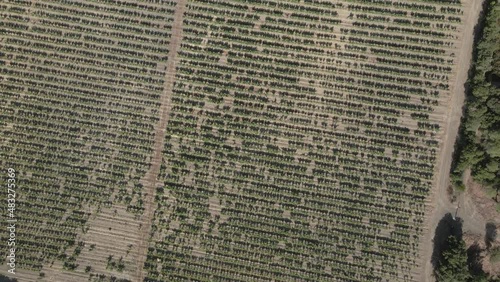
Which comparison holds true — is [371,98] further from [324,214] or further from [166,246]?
[166,246]

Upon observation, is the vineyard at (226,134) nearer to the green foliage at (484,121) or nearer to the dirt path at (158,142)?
the dirt path at (158,142)

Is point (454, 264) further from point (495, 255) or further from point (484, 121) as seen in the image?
point (484, 121)

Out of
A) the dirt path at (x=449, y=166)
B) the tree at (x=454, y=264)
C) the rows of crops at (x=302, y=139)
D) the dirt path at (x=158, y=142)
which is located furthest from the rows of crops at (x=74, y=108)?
the tree at (x=454, y=264)

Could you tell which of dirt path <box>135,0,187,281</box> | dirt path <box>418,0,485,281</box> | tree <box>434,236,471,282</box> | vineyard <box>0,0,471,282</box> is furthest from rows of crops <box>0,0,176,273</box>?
tree <box>434,236,471,282</box>

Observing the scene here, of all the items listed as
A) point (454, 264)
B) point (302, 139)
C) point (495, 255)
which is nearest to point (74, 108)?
point (302, 139)

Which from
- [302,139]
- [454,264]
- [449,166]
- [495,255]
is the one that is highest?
[302,139]

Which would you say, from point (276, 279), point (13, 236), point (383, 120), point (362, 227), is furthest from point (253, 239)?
point (13, 236)
